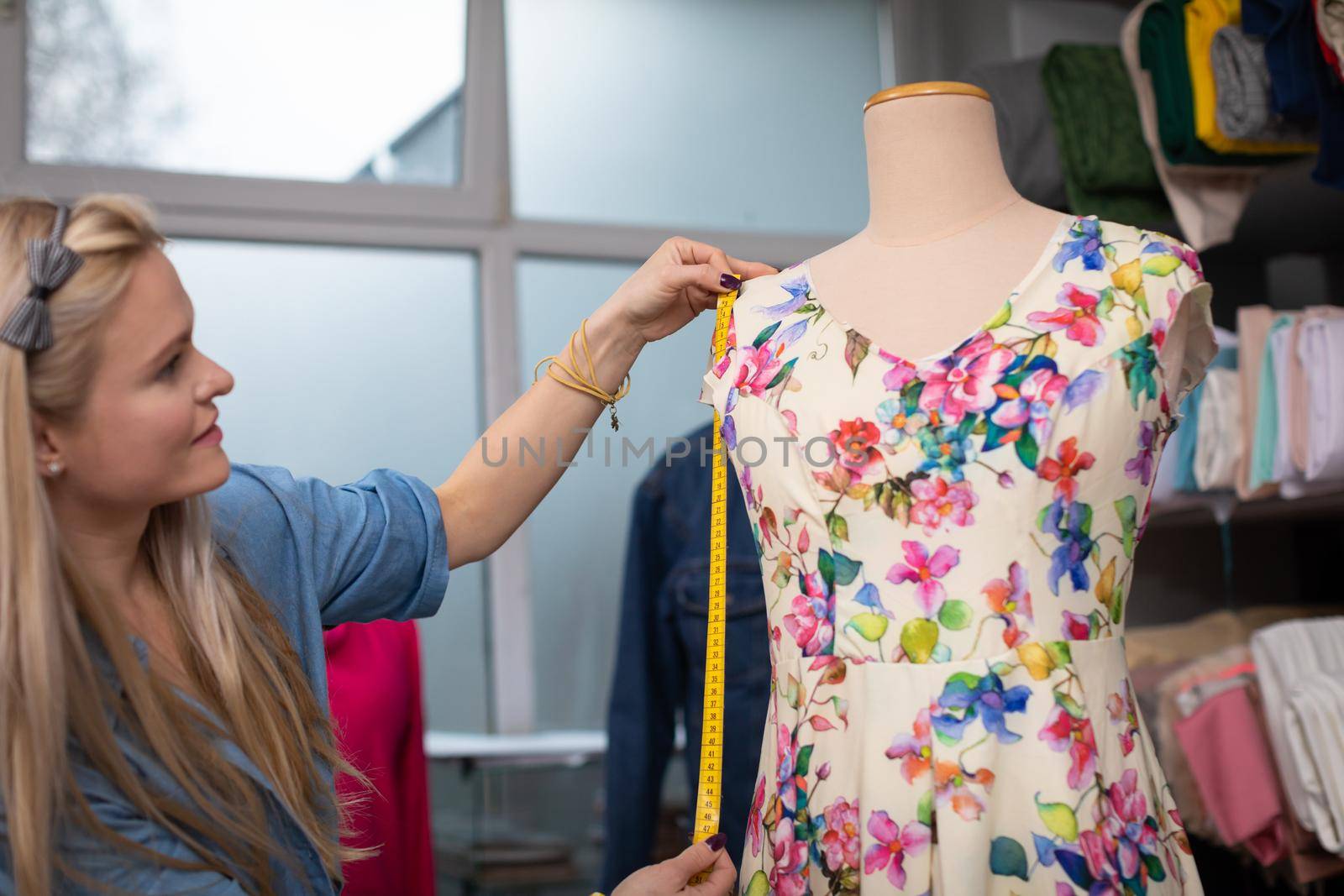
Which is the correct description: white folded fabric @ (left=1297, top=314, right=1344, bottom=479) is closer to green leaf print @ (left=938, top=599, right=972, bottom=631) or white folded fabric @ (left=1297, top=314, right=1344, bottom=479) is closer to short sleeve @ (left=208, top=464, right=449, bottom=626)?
green leaf print @ (left=938, top=599, right=972, bottom=631)

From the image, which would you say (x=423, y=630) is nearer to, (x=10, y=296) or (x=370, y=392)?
(x=370, y=392)

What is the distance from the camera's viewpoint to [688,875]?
1310mm

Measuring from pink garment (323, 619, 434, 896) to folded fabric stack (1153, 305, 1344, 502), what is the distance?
1539 millimetres

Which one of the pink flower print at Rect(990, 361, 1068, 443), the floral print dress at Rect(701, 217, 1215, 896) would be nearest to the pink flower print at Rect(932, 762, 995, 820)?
the floral print dress at Rect(701, 217, 1215, 896)

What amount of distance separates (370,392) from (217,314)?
1.52 feet

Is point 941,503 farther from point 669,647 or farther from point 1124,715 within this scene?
point 669,647

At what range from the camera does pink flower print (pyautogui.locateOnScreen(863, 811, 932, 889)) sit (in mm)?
1265

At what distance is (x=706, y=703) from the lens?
1476mm

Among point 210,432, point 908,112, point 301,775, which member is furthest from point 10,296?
point 908,112

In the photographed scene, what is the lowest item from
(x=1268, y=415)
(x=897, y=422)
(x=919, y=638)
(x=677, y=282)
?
(x=919, y=638)

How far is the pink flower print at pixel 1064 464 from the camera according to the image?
128 cm

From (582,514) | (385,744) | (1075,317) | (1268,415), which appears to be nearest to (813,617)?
(1075,317)

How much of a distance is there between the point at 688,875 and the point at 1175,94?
1913mm

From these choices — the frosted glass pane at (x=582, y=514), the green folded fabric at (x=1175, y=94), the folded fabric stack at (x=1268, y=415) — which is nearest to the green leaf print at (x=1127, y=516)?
the folded fabric stack at (x=1268, y=415)
